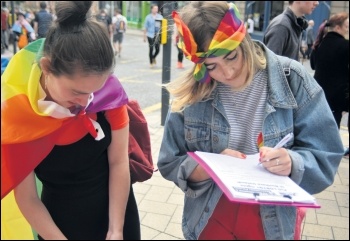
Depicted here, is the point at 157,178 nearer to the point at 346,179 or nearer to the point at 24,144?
the point at 346,179

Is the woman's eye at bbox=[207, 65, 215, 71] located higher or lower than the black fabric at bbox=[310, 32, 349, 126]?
higher

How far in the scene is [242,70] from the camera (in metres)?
1.40

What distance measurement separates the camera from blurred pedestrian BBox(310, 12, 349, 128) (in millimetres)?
3939

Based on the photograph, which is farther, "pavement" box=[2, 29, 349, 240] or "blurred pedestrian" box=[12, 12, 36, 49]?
"blurred pedestrian" box=[12, 12, 36, 49]

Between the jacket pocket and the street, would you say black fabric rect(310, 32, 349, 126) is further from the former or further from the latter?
the jacket pocket

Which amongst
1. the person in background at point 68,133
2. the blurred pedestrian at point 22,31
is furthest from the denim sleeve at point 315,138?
the blurred pedestrian at point 22,31

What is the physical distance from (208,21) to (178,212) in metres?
2.00

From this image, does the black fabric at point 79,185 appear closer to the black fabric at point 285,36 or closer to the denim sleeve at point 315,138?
the denim sleeve at point 315,138

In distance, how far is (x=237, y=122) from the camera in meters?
1.45

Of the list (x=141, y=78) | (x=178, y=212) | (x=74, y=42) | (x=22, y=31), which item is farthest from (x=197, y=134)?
(x=22, y=31)

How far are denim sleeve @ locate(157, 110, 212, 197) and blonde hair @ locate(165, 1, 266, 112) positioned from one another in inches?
2.4

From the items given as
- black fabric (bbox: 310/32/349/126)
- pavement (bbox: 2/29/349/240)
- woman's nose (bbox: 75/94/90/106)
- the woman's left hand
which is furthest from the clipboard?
black fabric (bbox: 310/32/349/126)

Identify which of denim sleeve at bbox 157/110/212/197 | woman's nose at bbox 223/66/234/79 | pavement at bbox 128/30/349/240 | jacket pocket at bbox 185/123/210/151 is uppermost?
woman's nose at bbox 223/66/234/79

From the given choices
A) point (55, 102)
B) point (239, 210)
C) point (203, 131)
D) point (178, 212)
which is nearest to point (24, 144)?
point (55, 102)
